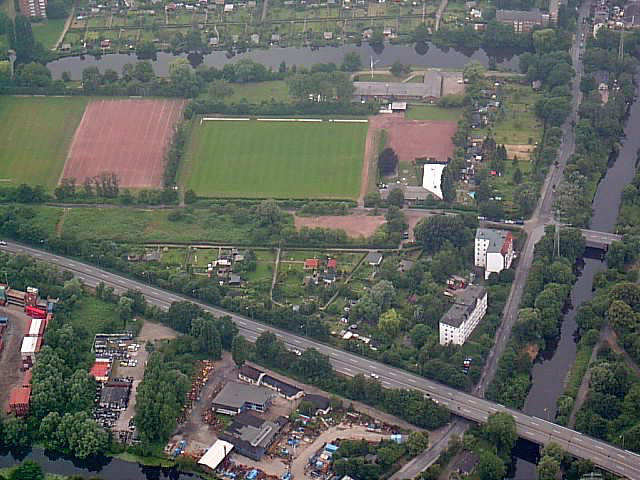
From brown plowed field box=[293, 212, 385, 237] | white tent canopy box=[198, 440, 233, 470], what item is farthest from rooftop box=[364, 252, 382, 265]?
white tent canopy box=[198, 440, 233, 470]

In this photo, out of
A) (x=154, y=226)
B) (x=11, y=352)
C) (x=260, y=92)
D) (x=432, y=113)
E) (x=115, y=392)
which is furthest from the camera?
(x=260, y=92)

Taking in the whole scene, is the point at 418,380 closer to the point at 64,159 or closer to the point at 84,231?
the point at 84,231

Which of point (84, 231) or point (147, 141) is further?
point (147, 141)

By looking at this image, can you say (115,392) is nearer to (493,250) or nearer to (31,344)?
(31,344)

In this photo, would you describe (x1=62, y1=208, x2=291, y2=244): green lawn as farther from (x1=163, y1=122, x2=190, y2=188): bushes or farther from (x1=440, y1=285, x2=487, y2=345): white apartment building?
(x1=440, y1=285, x2=487, y2=345): white apartment building

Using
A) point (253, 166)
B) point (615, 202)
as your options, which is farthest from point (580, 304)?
point (253, 166)

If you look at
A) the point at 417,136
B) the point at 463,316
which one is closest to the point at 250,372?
the point at 463,316
